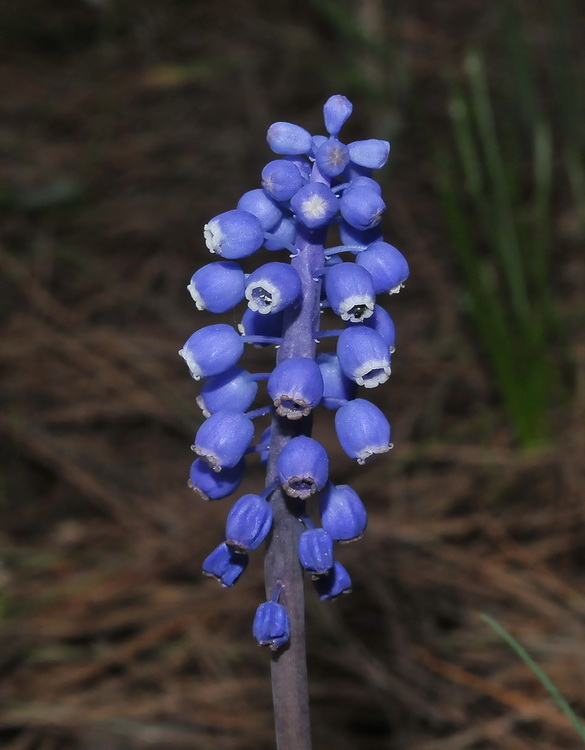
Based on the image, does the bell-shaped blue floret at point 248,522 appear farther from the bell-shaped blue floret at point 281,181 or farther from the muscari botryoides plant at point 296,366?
the bell-shaped blue floret at point 281,181

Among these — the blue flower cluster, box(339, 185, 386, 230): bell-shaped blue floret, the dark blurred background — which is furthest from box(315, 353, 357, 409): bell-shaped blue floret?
the dark blurred background

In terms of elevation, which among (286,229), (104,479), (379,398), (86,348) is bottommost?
(286,229)

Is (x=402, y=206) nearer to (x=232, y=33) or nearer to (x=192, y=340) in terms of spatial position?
(x=232, y=33)

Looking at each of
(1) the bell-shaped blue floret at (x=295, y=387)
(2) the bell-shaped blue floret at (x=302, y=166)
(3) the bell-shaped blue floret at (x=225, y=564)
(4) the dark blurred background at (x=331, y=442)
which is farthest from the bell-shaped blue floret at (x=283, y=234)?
(4) the dark blurred background at (x=331, y=442)

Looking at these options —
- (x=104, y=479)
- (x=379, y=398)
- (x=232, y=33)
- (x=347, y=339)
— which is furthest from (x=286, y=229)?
(x=232, y=33)

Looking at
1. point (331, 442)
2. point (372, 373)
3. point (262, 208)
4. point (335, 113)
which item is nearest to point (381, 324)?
point (372, 373)
